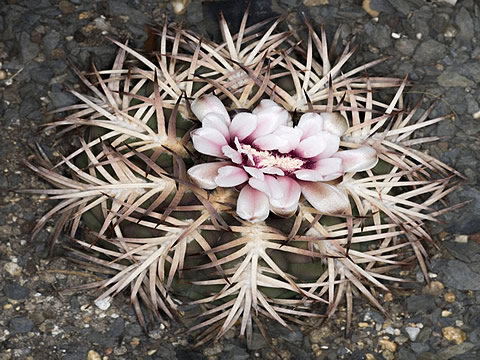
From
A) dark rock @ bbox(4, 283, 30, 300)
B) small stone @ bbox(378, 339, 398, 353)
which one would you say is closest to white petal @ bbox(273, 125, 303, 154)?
small stone @ bbox(378, 339, 398, 353)

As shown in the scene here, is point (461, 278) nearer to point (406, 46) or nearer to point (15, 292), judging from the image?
point (406, 46)

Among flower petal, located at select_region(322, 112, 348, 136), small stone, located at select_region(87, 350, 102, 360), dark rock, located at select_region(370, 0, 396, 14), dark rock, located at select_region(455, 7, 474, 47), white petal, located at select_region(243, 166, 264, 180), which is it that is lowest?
small stone, located at select_region(87, 350, 102, 360)

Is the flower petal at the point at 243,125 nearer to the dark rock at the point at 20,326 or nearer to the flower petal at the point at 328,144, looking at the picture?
the flower petal at the point at 328,144

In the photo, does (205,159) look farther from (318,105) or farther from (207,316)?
(207,316)

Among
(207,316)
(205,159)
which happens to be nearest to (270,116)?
(205,159)

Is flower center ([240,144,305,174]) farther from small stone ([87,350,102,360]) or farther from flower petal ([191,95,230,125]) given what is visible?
small stone ([87,350,102,360])

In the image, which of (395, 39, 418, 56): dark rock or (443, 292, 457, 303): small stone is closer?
(443, 292, 457, 303): small stone
